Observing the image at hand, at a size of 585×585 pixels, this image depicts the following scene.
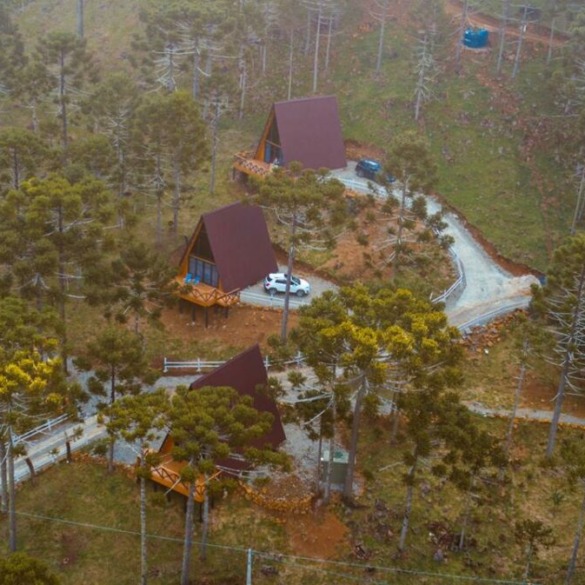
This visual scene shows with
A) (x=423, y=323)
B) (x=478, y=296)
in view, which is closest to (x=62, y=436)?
(x=423, y=323)

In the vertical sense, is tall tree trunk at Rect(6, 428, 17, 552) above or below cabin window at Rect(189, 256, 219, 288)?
below

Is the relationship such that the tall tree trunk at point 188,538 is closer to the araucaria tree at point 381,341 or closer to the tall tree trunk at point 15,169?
the araucaria tree at point 381,341

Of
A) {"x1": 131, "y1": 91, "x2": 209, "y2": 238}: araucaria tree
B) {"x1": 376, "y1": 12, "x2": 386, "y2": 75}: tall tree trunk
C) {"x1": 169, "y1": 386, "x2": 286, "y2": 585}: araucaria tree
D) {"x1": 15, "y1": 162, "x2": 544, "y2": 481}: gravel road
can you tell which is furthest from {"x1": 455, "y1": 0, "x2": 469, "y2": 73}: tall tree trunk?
{"x1": 169, "y1": 386, "x2": 286, "y2": 585}: araucaria tree

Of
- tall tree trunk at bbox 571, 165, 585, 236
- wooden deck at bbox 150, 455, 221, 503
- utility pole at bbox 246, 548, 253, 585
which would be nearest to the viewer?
utility pole at bbox 246, 548, 253, 585

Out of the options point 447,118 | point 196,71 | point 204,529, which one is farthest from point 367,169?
point 204,529

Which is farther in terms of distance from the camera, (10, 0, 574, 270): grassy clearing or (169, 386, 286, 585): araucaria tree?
(10, 0, 574, 270): grassy clearing

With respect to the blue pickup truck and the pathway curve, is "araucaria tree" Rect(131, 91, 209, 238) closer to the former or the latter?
the pathway curve

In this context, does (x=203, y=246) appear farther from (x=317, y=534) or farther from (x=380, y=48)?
(x=380, y=48)

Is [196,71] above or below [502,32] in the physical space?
below
